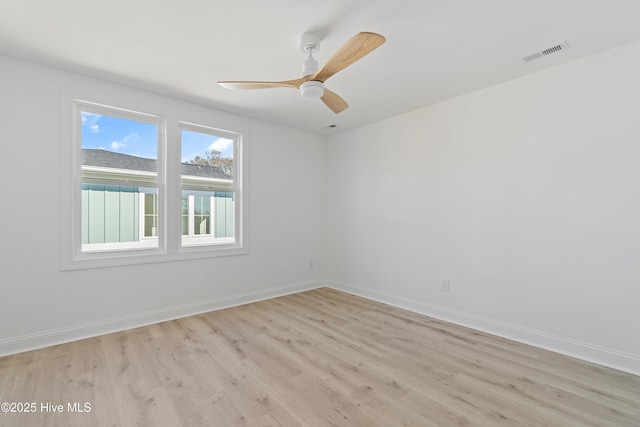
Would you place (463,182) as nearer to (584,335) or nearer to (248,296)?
(584,335)

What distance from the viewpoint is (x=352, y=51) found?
187 cm

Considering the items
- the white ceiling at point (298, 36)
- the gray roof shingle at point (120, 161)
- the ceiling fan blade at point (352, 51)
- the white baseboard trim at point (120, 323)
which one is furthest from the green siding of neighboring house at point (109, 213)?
the ceiling fan blade at point (352, 51)

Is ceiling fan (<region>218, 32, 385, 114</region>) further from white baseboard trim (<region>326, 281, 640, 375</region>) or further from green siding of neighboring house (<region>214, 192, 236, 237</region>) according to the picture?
white baseboard trim (<region>326, 281, 640, 375</region>)

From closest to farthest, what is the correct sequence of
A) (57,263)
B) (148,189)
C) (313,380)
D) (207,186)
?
(313,380) → (57,263) → (148,189) → (207,186)

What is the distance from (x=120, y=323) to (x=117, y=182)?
1557 millimetres

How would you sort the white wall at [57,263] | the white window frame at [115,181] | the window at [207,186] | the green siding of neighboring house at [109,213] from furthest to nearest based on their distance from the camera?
the window at [207,186] < the green siding of neighboring house at [109,213] < the white window frame at [115,181] < the white wall at [57,263]

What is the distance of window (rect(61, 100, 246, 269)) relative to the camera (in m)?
3.02

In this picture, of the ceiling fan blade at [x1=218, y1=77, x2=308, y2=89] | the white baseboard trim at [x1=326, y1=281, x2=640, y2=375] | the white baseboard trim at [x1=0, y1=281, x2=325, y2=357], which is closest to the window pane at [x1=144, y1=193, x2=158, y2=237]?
the white baseboard trim at [x1=0, y1=281, x2=325, y2=357]

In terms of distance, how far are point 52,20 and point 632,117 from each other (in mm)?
4602

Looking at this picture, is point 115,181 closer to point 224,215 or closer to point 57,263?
point 57,263

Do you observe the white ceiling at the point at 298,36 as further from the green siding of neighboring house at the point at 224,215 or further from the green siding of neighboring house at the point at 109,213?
the green siding of neighboring house at the point at 224,215

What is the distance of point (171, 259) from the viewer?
3.49m

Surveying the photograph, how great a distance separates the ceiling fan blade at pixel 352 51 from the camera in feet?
5.60

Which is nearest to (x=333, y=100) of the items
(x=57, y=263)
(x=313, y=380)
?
(x=313, y=380)
